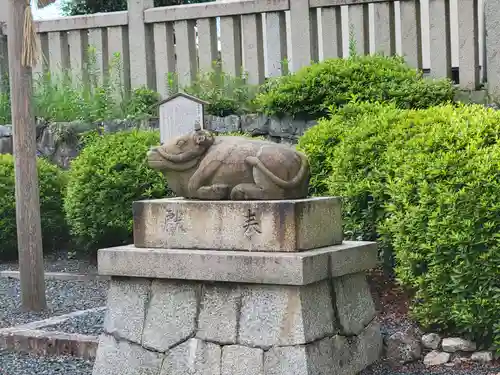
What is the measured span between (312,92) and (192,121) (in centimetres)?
131

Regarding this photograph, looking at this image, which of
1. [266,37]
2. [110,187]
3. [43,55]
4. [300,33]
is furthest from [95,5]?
[110,187]

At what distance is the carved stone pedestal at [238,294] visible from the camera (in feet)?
17.1

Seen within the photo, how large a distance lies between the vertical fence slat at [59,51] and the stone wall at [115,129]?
1.19 metres

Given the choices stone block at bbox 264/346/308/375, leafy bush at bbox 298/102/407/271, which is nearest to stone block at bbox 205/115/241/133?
leafy bush at bbox 298/102/407/271

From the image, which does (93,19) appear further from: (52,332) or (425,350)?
(425,350)

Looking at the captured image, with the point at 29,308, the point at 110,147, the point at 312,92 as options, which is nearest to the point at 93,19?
the point at 110,147

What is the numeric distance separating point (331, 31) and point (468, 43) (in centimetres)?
163

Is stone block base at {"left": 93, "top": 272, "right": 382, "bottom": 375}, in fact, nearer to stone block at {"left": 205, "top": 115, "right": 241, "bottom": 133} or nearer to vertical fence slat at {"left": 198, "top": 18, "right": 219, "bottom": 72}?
stone block at {"left": 205, "top": 115, "right": 241, "bottom": 133}

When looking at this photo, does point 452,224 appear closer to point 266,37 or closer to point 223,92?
point 223,92

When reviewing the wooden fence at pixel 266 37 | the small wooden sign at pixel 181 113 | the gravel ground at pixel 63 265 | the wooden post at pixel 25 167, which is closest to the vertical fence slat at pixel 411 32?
the wooden fence at pixel 266 37

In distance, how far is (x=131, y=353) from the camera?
5.70 m

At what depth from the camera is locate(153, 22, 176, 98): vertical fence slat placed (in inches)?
460

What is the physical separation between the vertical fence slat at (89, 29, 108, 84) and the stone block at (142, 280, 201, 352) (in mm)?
7127

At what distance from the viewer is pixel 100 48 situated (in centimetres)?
1237
